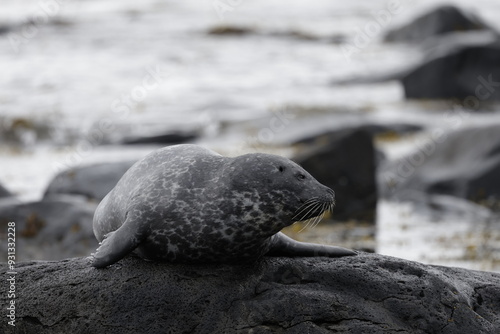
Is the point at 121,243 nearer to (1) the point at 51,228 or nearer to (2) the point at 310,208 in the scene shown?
(2) the point at 310,208

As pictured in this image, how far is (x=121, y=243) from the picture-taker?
4.96 metres

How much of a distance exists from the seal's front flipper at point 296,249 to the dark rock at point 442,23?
86.5 ft

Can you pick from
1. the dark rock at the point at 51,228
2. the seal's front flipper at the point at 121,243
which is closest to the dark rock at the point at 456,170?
the dark rock at the point at 51,228

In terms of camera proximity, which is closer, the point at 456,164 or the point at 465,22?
the point at 456,164

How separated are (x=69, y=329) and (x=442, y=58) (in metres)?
17.8

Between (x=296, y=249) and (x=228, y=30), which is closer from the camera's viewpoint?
(x=296, y=249)

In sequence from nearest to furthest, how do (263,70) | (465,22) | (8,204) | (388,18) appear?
→ (8,204)
(263,70)
(465,22)
(388,18)

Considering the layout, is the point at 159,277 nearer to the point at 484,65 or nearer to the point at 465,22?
the point at 484,65

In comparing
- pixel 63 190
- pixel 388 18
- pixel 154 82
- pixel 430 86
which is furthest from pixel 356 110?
pixel 388 18

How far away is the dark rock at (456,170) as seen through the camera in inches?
495

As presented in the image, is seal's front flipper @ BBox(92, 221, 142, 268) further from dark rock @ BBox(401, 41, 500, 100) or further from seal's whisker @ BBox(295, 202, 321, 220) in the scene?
dark rock @ BBox(401, 41, 500, 100)

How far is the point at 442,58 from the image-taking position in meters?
21.4

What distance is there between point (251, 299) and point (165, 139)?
1331cm

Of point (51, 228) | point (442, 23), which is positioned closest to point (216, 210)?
point (51, 228)
